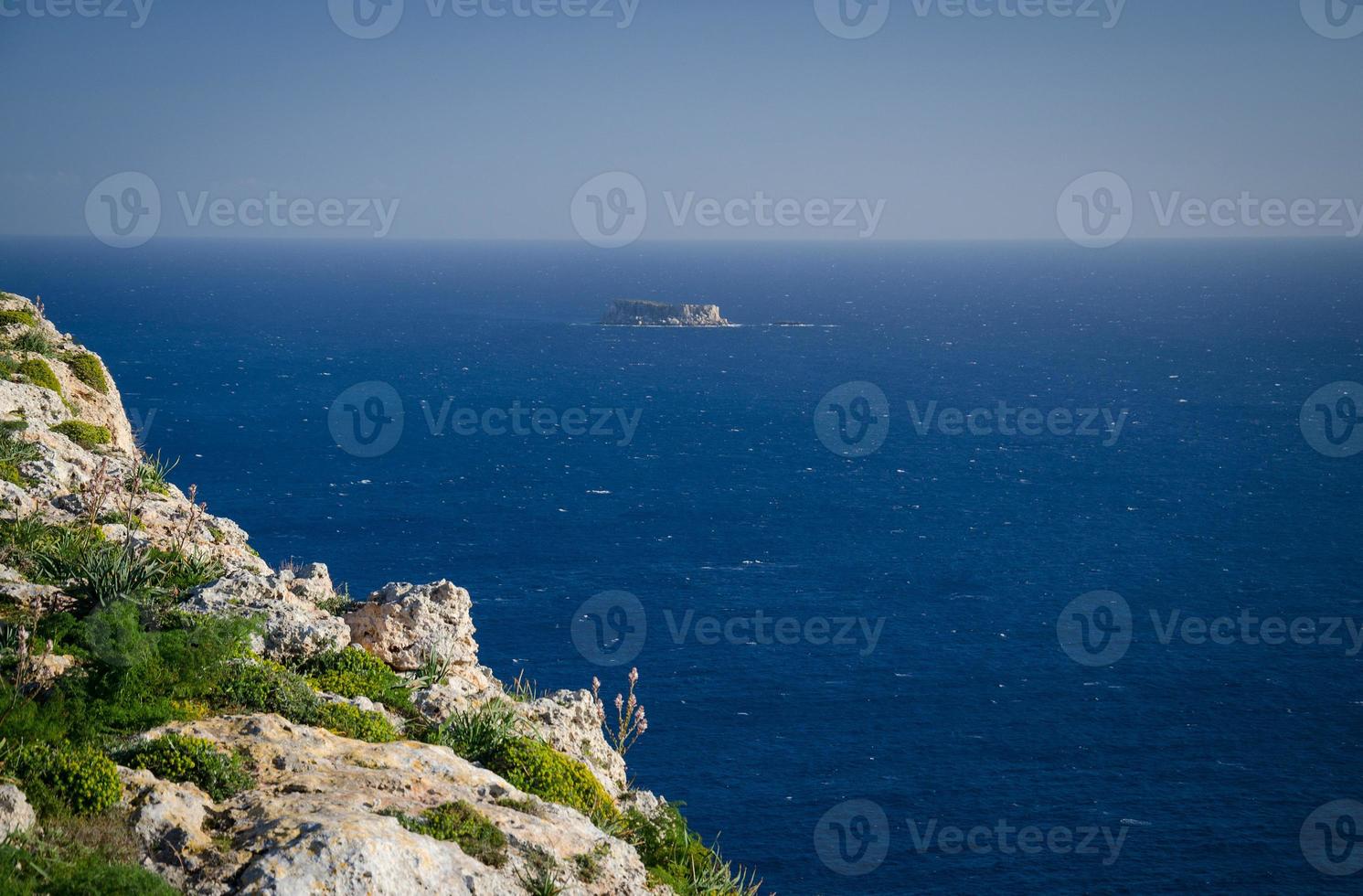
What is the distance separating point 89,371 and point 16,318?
2.57 meters

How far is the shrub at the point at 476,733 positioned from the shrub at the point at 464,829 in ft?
9.17

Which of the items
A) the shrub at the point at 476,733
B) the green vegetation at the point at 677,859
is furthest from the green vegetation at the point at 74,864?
the green vegetation at the point at 677,859

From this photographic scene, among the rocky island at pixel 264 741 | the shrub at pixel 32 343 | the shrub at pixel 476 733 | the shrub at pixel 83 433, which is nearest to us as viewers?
the rocky island at pixel 264 741

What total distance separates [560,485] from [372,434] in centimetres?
3308

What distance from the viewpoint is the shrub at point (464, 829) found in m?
10.6

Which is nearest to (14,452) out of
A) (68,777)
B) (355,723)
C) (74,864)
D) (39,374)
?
(39,374)

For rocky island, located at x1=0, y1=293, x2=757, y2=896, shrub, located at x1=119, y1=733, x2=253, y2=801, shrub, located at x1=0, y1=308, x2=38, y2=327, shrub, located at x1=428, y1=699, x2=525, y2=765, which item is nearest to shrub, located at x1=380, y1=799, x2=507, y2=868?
rocky island, located at x1=0, y1=293, x2=757, y2=896

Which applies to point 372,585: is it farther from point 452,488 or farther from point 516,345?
point 516,345

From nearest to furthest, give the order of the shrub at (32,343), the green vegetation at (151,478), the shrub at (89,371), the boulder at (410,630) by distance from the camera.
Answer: the boulder at (410,630) → the green vegetation at (151,478) → the shrub at (32,343) → the shrub at (89,371)

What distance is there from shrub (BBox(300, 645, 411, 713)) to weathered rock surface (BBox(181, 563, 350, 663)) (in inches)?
7.3

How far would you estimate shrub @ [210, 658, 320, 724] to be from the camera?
13.1 m

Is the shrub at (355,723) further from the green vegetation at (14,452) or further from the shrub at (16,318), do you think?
the shrub at (16,318)

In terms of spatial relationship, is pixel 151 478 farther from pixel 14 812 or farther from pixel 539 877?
pixel 539 877

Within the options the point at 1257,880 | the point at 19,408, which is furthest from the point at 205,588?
the point at 1257,880
